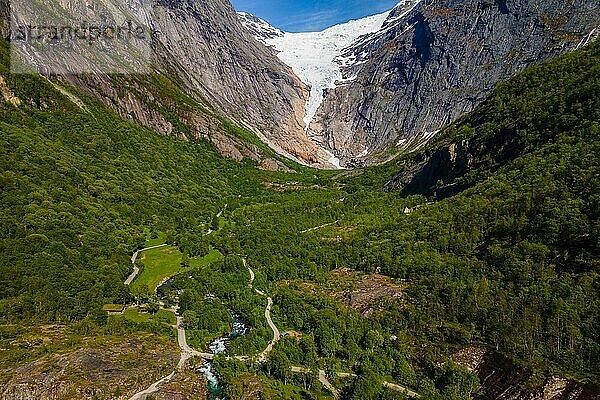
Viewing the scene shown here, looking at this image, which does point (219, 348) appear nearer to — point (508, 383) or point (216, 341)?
point (216, 341)

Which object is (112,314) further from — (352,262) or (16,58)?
(16,58)

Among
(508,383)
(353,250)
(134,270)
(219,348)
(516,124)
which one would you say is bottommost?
(508,383)

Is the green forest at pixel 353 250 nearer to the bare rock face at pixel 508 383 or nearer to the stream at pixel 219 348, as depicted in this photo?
the bare rock face at pixel 508 383

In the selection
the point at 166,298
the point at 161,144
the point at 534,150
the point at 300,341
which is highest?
the point at 161,144

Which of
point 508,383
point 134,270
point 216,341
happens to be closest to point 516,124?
point 508,383

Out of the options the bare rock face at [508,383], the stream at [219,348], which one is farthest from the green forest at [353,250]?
the stream at [219,348]

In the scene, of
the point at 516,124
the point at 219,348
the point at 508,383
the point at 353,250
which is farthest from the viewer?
the point at 516,124

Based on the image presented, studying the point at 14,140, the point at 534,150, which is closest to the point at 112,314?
the point at 14,140
